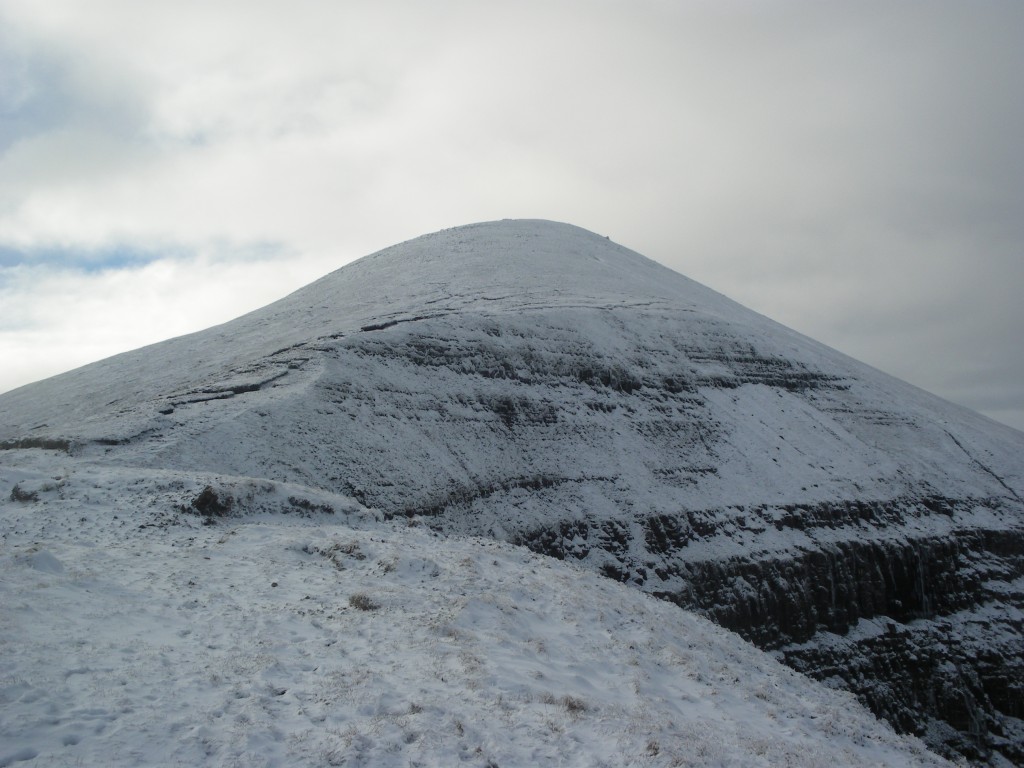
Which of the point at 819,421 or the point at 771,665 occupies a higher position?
the point at 819,421

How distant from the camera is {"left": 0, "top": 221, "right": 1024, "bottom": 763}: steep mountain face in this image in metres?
26.3

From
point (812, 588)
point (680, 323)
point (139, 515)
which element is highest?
point (680, 323)

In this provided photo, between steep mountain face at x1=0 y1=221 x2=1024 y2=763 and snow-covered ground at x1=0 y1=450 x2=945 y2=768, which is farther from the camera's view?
steep mountain face at x1=0 y1=221 x2=1024 y2=763

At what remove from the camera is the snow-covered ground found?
7.82 metres

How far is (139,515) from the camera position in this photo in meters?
16.8

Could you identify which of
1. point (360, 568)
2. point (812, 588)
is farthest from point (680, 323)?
point (360, 568)

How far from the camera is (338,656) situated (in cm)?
1034

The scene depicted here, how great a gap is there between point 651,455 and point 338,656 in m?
24.5

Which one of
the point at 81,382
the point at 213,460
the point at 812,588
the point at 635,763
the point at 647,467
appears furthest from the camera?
the point at 81,382

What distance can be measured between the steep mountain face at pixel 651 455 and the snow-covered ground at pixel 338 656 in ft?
25.8

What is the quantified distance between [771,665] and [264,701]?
12.3 metres

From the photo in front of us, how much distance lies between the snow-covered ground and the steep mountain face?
7.87 m

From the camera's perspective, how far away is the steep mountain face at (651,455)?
26281 mm

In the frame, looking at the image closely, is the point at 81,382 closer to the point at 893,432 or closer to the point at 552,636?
the point at 552,636
